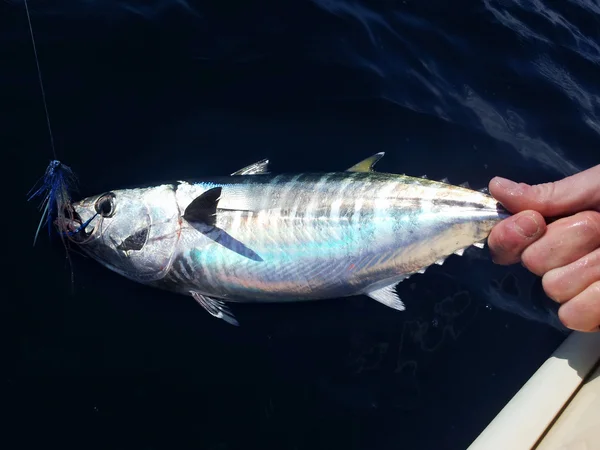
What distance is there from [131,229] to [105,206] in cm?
Answer: 26

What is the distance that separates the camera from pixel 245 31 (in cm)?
521

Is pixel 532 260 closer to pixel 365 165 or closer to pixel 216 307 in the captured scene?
pixel 365 165

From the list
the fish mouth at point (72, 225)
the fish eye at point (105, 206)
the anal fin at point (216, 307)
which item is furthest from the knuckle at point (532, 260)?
the fish mouth at point (72, 225)

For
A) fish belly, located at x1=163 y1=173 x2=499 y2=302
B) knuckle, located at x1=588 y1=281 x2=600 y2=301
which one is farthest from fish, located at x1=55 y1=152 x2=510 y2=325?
knuckle, located at x1=588 y1=281 x2=600 y2=301

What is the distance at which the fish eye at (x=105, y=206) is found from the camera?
11.6 ft

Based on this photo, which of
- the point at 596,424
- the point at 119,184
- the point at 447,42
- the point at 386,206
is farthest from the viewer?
the point at 447,42

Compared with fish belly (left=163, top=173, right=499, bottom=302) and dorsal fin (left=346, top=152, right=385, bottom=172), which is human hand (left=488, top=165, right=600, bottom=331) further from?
dorsal fin (left=346, top=152, right=385, bottom=172)

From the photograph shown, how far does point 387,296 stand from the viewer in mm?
3385

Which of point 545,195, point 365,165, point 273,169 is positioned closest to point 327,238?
point 365,165

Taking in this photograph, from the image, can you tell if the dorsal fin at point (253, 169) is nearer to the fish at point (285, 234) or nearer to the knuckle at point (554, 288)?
the fish at point (285, 234)

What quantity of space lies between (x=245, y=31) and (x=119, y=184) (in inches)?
91.8

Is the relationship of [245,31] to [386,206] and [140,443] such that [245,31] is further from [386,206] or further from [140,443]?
[140,443]

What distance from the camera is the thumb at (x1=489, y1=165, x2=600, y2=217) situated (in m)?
2.96

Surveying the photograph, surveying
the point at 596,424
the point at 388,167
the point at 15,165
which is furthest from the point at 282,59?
the point at 596,424
